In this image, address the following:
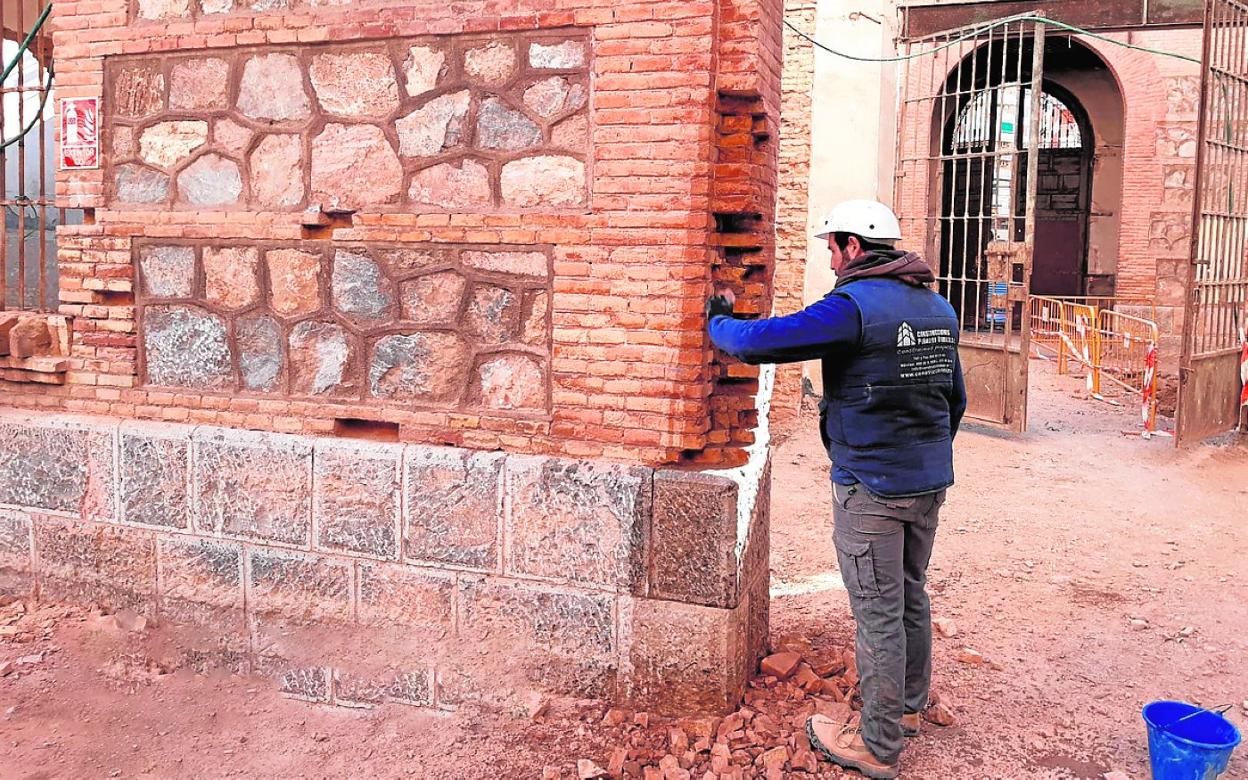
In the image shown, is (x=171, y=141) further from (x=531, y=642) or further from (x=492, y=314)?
(x=531, y=642)

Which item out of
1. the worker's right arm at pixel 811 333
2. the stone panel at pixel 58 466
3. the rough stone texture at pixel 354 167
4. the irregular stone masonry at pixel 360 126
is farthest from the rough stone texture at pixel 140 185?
the worker's right arm at pixel 811 333

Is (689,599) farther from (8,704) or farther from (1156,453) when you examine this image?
(1156,453)

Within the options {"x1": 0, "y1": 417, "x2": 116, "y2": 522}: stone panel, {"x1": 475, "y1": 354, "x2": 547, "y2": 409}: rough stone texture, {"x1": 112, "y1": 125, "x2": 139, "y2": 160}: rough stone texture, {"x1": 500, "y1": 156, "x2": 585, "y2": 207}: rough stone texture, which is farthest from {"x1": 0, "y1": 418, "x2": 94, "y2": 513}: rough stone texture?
{"x1": 500, "y1": 156, "x2": 585, "y2": 207}: rough stone texture

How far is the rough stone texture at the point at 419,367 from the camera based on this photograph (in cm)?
442

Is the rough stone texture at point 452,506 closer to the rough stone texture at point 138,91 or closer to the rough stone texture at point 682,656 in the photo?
the rough stone texture at point 682,656

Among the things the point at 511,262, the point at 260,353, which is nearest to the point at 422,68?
the point at 511,262

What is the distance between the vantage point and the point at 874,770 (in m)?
3.60

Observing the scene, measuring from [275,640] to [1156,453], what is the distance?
7549mm

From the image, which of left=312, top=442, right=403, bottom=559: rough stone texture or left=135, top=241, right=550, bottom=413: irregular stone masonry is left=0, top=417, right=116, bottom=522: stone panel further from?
left=312, top=442, right=403, bottom=559: rough stone texture

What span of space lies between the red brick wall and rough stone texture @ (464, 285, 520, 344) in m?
0.19

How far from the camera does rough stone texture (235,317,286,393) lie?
4715mm

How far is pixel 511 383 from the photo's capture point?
14.2ft

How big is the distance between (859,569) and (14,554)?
4.04 m

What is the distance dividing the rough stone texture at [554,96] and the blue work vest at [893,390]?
1.37 meters
